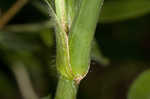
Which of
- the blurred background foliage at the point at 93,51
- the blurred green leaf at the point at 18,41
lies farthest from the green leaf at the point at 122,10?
the blurred green leaf at the point at 18,41

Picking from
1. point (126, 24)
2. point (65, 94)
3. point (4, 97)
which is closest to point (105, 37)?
point (126, 24)

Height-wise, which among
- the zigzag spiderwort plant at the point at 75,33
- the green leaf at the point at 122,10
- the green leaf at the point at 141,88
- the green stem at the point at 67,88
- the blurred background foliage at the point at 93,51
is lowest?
the blurred background foliage at the point at 93,51

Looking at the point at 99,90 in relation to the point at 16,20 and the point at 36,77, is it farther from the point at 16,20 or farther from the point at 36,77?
the point at 16,20

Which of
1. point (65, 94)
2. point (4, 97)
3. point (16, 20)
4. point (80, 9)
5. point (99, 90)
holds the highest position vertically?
point (80, 9)

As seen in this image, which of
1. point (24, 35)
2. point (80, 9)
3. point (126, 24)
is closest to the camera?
point (80, 9)

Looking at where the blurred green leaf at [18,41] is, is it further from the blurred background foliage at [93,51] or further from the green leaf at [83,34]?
the green leaf at [83,34]

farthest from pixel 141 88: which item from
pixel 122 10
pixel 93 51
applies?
pixel 122 10

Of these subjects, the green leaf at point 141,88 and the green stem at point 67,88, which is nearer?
the green stem at point 67,88
